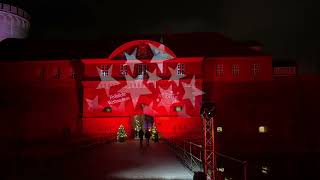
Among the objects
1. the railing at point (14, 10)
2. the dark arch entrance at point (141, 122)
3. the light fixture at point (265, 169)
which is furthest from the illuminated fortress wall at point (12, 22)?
the light fixture at point (265, 169)

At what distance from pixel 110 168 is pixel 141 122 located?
21.3m

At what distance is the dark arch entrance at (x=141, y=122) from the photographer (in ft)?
116

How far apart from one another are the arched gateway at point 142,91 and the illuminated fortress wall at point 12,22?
14.2 m

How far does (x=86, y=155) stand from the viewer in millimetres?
18953

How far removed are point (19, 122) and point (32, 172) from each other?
2475 cm

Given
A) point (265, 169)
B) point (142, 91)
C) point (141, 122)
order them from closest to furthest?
point (265, 169)
point (142, 91)
point (141, 122)

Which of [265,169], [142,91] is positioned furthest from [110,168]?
[142,91]

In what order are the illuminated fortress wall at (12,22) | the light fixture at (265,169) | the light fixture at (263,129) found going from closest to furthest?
the light fixture at (265,169), the light fixture at (263,129), the illuminated fortress wall at (12,22)

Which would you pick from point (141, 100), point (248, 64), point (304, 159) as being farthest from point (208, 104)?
point (248, 64)

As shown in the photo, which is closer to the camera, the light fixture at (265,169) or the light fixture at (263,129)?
the light fixture at (265,169)

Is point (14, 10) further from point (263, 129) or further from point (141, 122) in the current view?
point (263, 129)

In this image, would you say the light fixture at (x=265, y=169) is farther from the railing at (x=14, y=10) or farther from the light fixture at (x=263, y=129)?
the railing at (x=14, y=10)

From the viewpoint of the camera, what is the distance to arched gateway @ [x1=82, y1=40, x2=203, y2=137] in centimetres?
3478

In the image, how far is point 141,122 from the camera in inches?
1417
